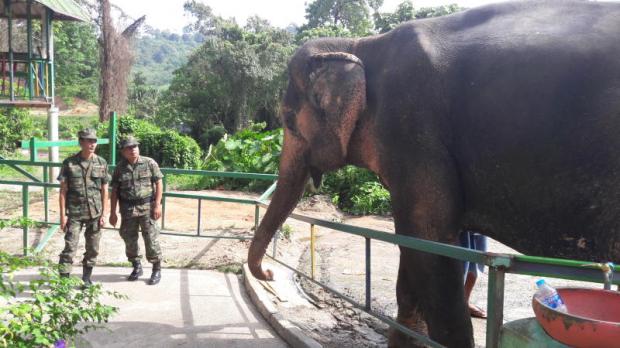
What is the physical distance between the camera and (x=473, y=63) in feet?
9.73

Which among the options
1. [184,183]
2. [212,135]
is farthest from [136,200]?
[212,135]

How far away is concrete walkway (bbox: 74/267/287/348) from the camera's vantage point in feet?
13.8

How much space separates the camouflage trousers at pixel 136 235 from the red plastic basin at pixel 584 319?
4682 mm

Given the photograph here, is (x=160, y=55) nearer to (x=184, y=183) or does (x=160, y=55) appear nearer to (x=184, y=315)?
(x=184, y=183)

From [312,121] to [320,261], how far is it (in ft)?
13.4

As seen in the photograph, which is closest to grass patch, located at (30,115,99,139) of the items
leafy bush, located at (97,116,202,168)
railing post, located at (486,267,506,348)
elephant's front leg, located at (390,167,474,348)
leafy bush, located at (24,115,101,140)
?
leafy bush, located at (24,115,101,140)

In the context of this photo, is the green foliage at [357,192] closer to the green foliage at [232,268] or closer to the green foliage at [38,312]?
the green foliage at [232,268]

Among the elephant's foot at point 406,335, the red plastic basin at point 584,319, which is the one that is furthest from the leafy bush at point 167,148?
the red plastic basin at point 584,319

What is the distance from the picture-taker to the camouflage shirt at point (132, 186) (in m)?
5.76

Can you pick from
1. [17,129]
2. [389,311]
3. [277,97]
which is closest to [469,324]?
[389,311]

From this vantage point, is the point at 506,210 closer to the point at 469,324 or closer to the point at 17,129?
the point at 469,324

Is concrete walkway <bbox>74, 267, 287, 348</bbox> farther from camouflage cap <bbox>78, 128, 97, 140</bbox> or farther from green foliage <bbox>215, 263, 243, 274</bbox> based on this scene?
camouflage cap <bbox>78, 128, 97, 140</bbox>

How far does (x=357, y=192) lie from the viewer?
12844mm

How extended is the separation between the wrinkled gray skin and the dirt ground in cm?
171
